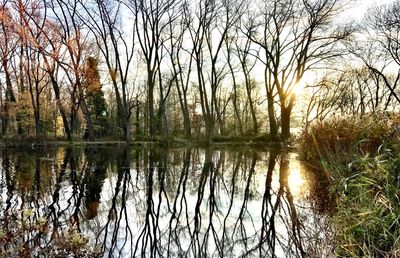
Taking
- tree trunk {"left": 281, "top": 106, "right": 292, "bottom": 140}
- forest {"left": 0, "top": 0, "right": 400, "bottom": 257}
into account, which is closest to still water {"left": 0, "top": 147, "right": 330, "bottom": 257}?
forest {"left": 0, "top": 0, "right": 400, "bottom": 257}

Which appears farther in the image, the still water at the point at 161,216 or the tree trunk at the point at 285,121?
the tree trunk at the point at 285,121

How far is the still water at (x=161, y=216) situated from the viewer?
195 inches

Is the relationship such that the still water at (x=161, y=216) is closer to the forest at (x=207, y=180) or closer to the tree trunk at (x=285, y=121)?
the forest at (x=207, y=180)

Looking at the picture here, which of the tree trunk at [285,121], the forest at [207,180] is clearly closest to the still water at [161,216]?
the forest at [207,180]

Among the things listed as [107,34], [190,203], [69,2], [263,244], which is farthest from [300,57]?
[263,244]

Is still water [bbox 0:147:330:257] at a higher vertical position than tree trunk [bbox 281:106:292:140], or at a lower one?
lower

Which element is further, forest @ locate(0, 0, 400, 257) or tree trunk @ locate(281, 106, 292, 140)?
tree trunk @ locate(281, 106, 292, 140)

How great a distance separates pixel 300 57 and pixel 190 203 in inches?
1041

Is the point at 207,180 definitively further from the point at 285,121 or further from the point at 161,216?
the point at 285,121

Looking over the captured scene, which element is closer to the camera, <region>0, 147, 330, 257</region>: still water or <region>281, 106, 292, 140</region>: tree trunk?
<region>0, 147, 330, 257</region>: still water

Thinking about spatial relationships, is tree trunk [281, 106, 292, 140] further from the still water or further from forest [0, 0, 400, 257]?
the still water

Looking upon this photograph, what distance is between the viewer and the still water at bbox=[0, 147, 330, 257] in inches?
195

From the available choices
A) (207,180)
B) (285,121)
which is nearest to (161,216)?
(207,180)

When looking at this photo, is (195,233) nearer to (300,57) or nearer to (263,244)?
(263,244)
